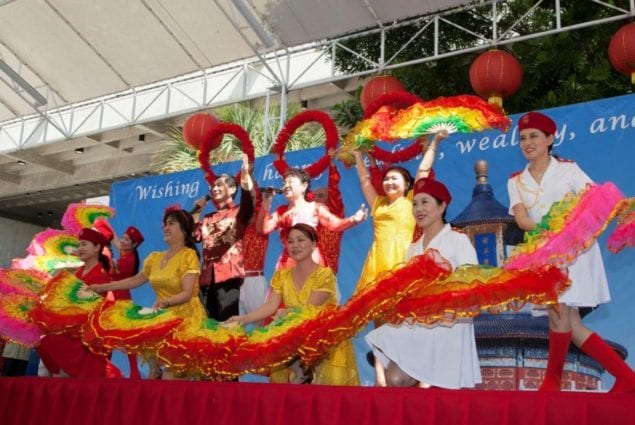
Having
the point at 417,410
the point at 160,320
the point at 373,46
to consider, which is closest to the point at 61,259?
the point at 160,320

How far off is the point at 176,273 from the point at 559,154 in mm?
2407

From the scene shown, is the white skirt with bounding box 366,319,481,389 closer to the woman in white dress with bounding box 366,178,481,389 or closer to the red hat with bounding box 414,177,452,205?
the woman in white dress with bounding box 366,178,481,389

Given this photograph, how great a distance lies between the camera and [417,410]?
8.68 ft

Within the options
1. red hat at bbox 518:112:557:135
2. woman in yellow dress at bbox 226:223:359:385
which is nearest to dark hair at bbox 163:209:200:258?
woman in yellow dress at bbox 226:223:359:385

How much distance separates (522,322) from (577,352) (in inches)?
13.0

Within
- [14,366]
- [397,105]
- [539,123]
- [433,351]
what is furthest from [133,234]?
[14,366]

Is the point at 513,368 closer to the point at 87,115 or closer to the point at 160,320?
the point at 160,320

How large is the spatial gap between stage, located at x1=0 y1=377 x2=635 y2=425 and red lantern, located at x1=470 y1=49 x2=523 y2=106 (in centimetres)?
368

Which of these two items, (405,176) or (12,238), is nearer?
(405,176)

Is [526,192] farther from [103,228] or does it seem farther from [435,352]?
[103,228]

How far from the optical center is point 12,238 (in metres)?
17.4

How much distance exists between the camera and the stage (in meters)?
2.43

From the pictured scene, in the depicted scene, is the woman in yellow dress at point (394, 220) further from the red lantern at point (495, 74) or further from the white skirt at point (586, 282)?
the red lantern at point (495, 74)

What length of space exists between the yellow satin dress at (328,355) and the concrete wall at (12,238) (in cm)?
1505
